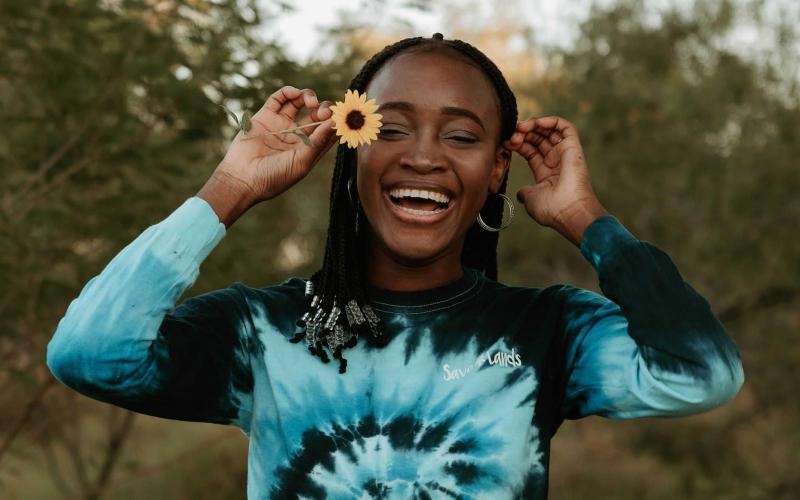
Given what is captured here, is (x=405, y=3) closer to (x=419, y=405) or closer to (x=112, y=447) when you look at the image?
(x=419, y=405)

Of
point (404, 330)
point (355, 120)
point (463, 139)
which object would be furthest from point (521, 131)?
point (404, 330)

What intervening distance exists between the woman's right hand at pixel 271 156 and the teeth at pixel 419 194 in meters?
0.19

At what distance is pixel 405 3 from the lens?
4.74 meters

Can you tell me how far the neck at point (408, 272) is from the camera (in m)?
2.60

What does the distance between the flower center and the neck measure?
0.96 ft

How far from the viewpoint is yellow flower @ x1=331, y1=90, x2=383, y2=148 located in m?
2.44

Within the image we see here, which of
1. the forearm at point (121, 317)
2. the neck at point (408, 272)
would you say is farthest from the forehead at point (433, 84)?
the forearm at point (121, 317)

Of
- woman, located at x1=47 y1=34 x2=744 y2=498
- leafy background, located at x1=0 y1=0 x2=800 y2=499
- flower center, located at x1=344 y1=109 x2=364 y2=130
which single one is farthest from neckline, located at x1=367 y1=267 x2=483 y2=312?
leafy background, located at x1=0 y1=0 x2=800 y2=499

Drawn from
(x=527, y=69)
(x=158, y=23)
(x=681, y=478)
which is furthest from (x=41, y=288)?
(x=681, y=478)

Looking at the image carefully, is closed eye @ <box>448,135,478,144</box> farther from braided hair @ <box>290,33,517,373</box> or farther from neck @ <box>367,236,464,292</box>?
neck @ <box>367,236,464,292</box>

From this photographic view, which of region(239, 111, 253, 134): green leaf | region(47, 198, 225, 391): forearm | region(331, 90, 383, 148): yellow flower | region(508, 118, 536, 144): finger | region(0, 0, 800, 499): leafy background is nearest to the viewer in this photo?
region(47, 198, 225, 391): forearm

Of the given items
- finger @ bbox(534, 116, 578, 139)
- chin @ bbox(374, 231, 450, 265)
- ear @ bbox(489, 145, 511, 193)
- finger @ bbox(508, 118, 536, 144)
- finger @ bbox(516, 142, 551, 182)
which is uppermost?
finger @ bbox(534, 116, 578, 139)

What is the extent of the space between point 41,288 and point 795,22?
6.53m

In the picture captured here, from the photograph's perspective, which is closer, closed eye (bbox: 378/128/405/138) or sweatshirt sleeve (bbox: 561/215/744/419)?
sweatshirt sleeve (bbox: 561/215/744/419)
